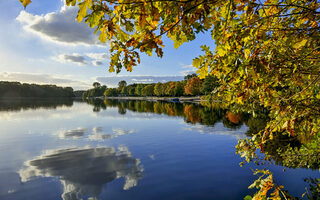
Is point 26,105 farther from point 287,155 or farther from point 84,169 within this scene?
point 287,155

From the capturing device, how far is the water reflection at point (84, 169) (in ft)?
34.9

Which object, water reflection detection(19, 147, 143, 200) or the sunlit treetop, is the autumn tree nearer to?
the sunlit treetop

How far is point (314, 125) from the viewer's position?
16.9 feet

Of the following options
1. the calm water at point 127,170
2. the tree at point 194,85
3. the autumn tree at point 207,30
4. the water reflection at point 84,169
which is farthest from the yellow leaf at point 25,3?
the tree at point 194,85

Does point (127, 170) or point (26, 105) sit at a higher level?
point (26, 105)

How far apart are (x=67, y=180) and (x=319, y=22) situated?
44.4ft

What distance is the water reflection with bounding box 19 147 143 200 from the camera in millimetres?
10633

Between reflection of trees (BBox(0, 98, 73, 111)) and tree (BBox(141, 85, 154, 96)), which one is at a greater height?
tree (BBox(141, 85, 154, 96))

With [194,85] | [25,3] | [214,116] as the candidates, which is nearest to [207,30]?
[25,3]

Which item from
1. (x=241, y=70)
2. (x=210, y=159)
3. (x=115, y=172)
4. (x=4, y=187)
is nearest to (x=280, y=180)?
(x=210, y=159)

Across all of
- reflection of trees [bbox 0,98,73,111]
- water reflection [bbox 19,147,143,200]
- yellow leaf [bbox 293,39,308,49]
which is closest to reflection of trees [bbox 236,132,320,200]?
yellow leaf [bbox 293,39,308,49]

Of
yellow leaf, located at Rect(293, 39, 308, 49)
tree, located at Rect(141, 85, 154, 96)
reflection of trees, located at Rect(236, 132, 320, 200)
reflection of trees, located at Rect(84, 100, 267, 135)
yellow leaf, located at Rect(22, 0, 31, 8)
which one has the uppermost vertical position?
tree, located at Rect(141, 85, 154, 96)

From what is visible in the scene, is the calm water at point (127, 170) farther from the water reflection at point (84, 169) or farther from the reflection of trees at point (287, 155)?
the reflection of trees at point (287, 155)

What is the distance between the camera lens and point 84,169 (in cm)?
1309
